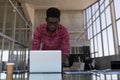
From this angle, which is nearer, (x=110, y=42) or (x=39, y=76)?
(x=39, y=76)

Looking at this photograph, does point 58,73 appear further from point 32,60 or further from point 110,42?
point 110,42

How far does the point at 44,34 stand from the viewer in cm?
185

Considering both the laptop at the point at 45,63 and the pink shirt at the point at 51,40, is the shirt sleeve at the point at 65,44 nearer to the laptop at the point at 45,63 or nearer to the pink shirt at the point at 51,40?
the pink shirt at the point at 51,40

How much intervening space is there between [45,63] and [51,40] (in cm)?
57

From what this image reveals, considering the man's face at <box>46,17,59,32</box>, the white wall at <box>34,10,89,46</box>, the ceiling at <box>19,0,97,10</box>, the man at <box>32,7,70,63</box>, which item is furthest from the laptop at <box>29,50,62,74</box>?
the white wall at <box>34,10,89,46</box>

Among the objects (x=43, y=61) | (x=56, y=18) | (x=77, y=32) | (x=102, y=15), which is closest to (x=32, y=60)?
(x=43, y=61)

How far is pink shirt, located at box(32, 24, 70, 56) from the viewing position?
1.84m

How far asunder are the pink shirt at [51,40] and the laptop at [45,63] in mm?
516

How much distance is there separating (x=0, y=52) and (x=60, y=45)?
12.7ft

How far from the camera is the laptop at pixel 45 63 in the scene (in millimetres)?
1310

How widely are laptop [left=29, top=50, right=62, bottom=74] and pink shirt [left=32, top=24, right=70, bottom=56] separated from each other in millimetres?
516

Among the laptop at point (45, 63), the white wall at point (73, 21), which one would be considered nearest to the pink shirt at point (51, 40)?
the laptop at point (45, 63)

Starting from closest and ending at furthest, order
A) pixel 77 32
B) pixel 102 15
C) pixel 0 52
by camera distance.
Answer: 1. pixel 0 52
2. pixel 102 15
3. pixel 77 32

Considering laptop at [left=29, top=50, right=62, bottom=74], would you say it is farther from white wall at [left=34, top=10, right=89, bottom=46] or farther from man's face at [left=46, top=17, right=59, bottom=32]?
white wall at [left=34, top=10, right=89, bottom=46]
